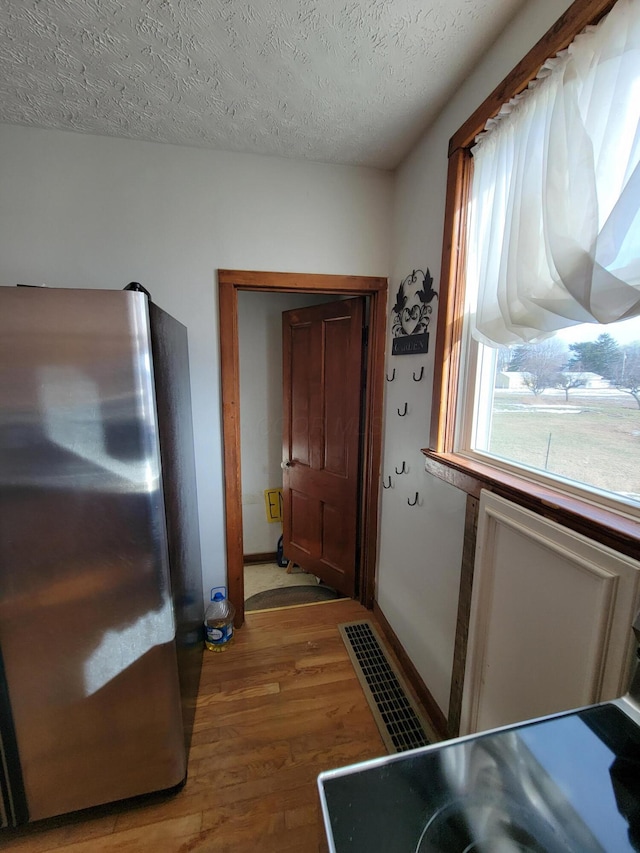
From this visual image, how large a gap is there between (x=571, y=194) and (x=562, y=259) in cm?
14

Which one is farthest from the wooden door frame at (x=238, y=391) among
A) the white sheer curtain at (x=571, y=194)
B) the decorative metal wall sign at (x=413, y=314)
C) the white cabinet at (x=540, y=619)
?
the white cabinet at (x=540, y=619)

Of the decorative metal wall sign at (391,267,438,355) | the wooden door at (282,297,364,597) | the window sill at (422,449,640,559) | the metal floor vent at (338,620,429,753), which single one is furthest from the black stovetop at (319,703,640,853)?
the wooden door at (282,297,364,597)

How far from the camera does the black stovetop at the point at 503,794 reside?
0.48 m

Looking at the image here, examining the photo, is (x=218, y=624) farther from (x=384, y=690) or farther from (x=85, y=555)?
(x=85, y=555)

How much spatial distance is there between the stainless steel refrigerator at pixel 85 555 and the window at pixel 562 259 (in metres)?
1.08

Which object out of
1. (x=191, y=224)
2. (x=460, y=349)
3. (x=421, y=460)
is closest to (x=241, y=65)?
(x=191, y=224)

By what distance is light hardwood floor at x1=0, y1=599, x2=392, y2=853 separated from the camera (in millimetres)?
1131

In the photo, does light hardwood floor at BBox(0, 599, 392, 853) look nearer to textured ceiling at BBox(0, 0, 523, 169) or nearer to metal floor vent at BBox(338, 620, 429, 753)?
metal floor vent at BBox(338, 620, 429, 753)

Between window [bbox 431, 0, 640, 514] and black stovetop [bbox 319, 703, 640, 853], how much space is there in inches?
18.4

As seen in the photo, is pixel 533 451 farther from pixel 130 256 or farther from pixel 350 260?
pixel 130 256

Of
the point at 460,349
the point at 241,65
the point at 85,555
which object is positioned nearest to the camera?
the point at 85,555

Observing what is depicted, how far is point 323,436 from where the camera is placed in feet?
7.81

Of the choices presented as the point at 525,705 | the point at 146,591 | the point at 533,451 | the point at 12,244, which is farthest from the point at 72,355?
the point at 525,705

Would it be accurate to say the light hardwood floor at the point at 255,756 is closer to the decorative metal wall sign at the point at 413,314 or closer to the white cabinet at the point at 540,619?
the white cabinet at the point at 540,619
